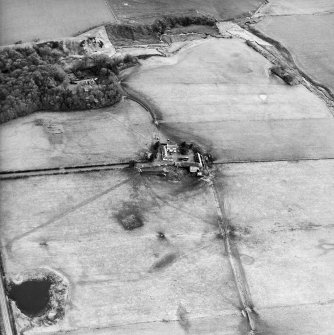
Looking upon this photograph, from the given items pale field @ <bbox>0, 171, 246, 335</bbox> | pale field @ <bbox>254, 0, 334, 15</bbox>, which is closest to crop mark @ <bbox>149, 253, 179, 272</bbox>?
pale field @ <bbox>0, 171, 246, 335</bbox>

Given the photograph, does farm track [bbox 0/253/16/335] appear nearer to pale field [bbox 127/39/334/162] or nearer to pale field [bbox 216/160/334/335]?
pale field [bbox 216/160/334/335]

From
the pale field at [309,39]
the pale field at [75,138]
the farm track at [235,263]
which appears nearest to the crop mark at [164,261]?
the farm track at [235,263]

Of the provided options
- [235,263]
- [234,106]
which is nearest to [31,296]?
[235,263]

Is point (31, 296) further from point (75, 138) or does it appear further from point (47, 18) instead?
point (47, 18)

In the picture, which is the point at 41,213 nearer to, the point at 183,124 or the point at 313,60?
the point at 183,124

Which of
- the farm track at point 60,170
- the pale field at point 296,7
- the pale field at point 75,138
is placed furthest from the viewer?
the pale field at point 296,7

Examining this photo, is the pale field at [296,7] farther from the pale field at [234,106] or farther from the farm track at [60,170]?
the farm track at [60,170]
